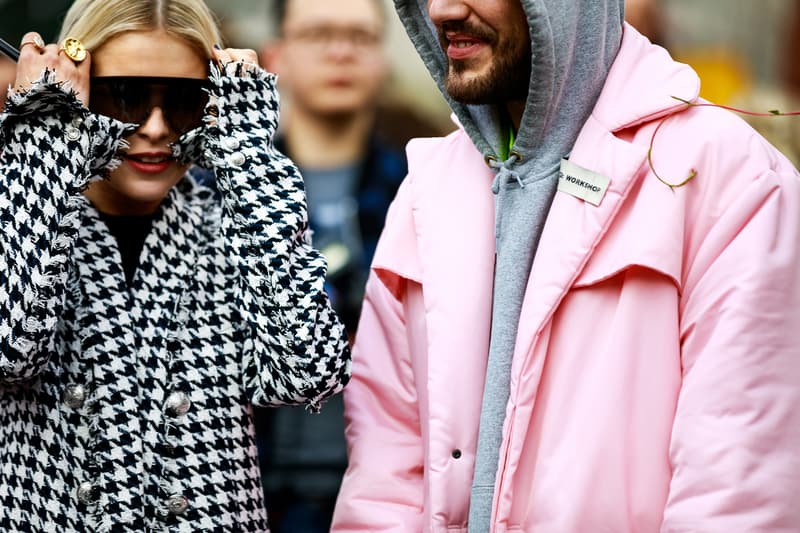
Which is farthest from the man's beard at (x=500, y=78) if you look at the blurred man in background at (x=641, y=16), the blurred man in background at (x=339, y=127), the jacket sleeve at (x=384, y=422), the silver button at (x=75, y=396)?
the blurred man in background at (x=641, y=16)

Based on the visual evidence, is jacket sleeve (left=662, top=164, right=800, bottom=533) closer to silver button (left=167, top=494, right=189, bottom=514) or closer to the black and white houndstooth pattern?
the black and white houndstooth pattern

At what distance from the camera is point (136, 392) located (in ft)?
8.86

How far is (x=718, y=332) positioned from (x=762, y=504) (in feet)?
1.09

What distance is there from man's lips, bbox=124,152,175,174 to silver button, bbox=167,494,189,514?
715 millimetres

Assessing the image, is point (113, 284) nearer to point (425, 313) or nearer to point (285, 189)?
point (285, 189)

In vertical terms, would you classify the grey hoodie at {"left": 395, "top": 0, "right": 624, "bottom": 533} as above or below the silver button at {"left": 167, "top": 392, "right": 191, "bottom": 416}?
above

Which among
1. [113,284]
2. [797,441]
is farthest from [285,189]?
[797,441]

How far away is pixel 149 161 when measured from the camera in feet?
9.11

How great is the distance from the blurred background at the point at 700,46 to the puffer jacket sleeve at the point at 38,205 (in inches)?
118

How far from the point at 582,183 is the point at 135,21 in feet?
3.49

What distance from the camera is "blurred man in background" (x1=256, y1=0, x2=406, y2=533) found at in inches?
184

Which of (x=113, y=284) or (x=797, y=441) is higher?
(x=113, y=284)

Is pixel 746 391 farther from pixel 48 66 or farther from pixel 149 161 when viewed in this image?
pixel 48 66

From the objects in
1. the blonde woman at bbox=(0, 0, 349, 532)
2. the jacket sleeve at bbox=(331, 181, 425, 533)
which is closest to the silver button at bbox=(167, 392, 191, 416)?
the blonde woman at bbox=(0, 0, 349, 532)
